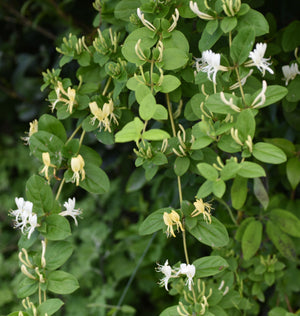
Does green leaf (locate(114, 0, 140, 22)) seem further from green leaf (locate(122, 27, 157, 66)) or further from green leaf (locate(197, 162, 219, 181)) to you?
green leaf (locate(197, 162, 219, 181))

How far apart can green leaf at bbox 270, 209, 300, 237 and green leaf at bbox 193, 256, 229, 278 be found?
27 cm

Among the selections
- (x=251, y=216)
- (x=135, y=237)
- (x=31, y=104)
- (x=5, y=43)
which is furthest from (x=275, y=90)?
(x=5, y=43)

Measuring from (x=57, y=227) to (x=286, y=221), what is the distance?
41 cm

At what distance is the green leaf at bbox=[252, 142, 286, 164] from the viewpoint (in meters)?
0.43

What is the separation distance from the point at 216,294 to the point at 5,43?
115cm

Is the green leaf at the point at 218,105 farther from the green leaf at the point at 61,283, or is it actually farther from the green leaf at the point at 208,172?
the green leaf at the point at 61,283

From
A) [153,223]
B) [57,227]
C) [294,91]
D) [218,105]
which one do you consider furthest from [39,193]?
[294,91]

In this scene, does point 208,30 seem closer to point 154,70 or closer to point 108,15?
point 154,70

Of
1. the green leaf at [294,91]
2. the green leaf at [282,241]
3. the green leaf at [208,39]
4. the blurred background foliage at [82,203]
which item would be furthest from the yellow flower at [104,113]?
the blurred background foliage at [82,203]

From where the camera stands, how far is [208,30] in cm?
50

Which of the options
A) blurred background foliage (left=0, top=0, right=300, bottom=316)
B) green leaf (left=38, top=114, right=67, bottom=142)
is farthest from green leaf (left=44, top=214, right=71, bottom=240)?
blurred background foliage (left=0, top=0, right=300, bottom=316)

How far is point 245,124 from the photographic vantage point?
0.44 metres

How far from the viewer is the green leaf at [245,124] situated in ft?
A: 1.42

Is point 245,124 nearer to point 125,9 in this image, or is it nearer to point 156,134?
point 156,134
